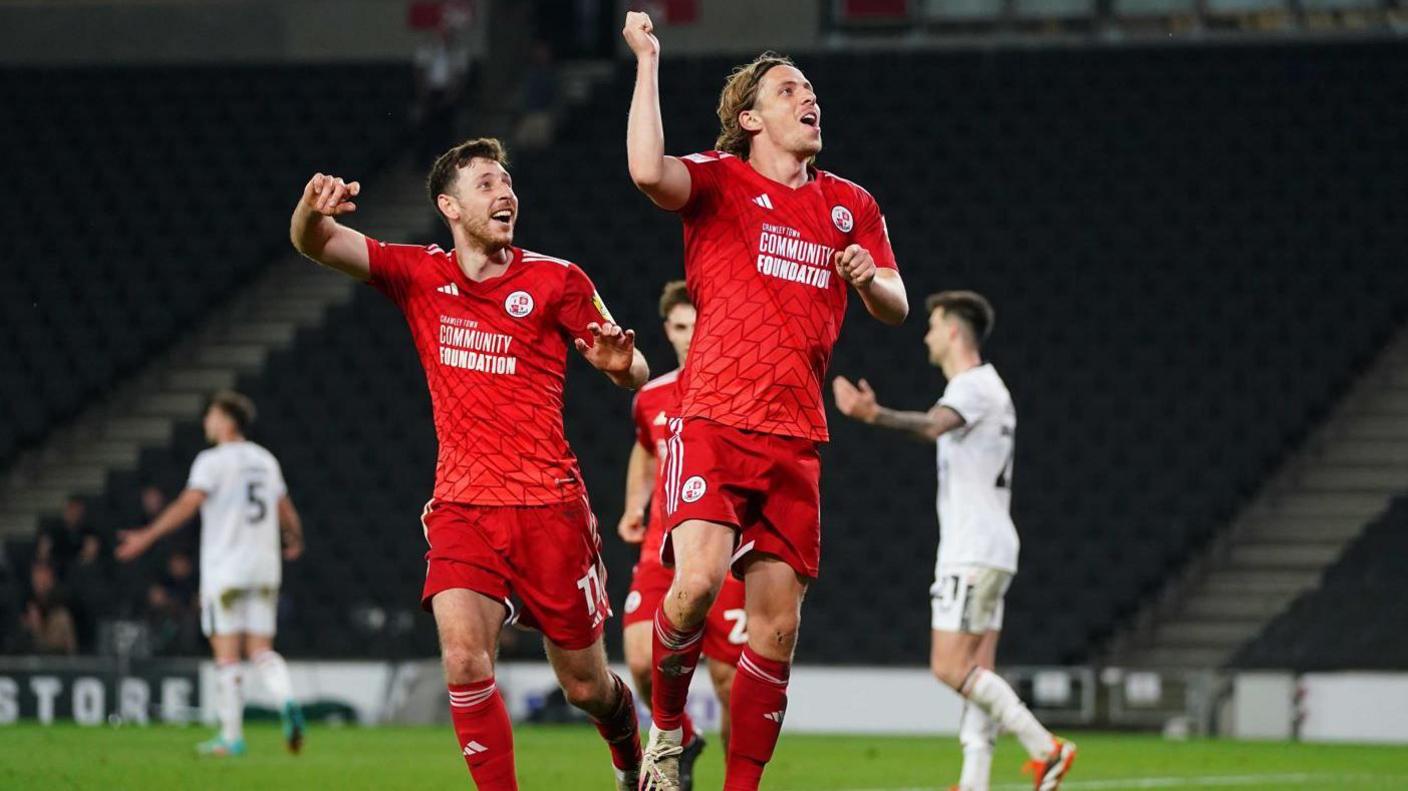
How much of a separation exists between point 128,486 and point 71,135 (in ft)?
20.0

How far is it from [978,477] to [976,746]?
1205 mm

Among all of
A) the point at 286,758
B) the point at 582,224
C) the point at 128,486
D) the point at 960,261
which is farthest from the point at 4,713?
the point at 960,261

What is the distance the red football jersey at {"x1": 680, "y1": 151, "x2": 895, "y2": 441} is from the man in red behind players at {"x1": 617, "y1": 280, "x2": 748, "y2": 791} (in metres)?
2.28

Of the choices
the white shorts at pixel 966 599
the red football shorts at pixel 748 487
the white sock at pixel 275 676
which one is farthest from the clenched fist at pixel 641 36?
the white sock at pixel 275 676

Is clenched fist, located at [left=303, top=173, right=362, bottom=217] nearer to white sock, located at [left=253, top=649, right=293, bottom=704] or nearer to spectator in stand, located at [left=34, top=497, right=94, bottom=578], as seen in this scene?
white sock, located at [left=253, top=649, right=293, bottom=704]

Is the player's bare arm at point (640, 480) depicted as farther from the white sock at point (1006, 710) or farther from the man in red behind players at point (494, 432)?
the man in red behind players at point (494, 432)

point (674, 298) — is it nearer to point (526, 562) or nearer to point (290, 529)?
point (526, 562)

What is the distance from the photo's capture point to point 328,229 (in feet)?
23.2

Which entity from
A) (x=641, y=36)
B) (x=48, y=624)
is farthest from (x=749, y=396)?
(x=48, y=624)

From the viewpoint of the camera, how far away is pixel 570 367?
74.0 feet

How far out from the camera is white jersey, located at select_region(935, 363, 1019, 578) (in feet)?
32.6

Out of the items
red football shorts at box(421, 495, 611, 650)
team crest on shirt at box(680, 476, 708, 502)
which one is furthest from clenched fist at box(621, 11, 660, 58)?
red football shorts at box(421, 495, 611, 650)

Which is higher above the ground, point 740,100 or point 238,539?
point 740,100

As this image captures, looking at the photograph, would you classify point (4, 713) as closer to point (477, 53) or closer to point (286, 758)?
point (286, 758)
